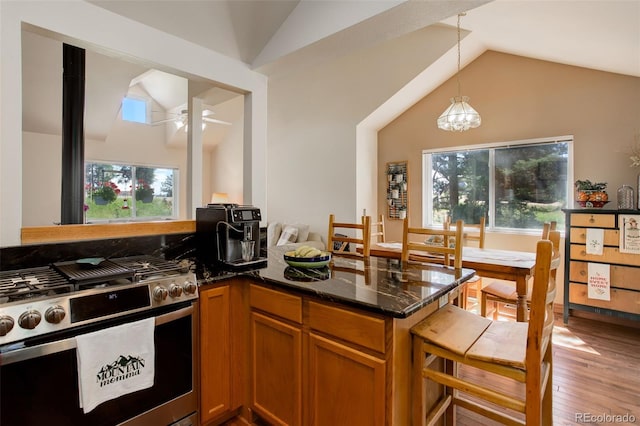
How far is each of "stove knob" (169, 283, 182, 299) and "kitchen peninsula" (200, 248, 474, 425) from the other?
186 millimetres

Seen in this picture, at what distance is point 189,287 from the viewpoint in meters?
1.60

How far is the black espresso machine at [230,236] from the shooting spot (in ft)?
6.68

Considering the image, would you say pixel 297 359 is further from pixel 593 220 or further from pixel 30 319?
pixel 593 220

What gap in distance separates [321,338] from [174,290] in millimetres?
722

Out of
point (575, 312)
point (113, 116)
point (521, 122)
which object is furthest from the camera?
point (113, 116)

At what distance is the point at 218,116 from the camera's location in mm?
7156

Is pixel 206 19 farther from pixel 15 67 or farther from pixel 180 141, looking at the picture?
pixel 180 141

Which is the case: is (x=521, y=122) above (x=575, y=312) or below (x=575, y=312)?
above

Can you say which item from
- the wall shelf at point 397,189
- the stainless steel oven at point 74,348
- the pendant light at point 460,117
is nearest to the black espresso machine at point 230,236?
the stainless steel oven at point 74,348

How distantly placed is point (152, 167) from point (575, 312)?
747 cm

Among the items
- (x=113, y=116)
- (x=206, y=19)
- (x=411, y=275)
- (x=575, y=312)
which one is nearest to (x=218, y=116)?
(x=113, y=116)

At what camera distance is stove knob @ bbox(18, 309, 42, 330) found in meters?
1.12

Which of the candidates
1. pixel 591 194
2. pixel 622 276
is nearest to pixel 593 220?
pixel 591 194

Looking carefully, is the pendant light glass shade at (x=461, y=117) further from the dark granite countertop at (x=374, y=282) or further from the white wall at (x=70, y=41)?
the white wall at (x=70, y=41)
